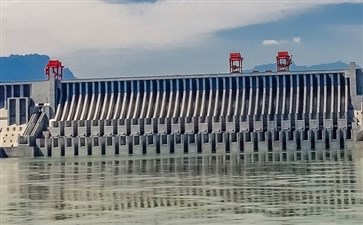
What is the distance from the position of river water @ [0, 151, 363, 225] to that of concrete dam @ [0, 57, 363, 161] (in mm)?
40786

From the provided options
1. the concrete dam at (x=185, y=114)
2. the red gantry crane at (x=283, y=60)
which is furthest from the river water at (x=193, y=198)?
the red gantry crane at (x=283, y=60)

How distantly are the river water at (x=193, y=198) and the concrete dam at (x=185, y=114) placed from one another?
1606 inches

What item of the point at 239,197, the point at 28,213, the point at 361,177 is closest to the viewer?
the point at 28,213

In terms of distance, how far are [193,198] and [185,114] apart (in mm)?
64132

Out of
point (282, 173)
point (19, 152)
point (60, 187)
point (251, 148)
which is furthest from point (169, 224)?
point (19, 152)

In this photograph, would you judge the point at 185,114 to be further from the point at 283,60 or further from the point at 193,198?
the point at 193,198

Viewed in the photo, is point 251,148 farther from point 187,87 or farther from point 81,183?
point 81,183

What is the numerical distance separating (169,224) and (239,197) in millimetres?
7801

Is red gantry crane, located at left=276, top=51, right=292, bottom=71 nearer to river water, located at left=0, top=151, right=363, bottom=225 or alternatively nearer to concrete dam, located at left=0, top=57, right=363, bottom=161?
concrete dam, located at left=0, top=57, right=363, bottom=161

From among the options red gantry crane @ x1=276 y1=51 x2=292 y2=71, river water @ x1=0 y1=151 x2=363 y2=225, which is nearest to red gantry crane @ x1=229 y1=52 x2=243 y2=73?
red gantry crane @ x1=276 y1=51 x2=292 y2=71

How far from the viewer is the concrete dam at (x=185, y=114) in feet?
292

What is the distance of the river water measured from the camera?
86.0ft

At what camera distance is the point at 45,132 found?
318 ft

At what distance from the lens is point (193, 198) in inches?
1280
